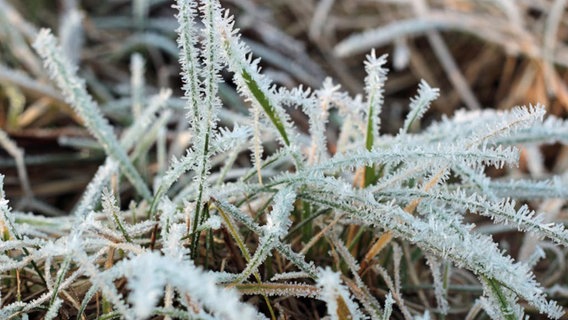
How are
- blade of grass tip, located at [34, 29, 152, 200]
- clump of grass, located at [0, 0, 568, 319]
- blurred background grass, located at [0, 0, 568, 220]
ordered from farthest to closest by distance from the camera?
blurred background grass, located at [0, 0, 568, 220]
blade of grass tip, located at [34, 29, 152, 200]
clump of grass, located at [0, 0, 568, 319]

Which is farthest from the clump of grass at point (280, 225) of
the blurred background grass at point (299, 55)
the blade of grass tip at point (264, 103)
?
the blurred background grass at point (299, 55)

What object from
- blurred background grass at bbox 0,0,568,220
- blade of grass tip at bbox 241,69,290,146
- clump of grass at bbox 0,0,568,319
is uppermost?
blurred background grass at bbox 0,0,568,220

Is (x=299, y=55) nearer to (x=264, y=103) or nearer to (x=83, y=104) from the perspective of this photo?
(x=83, y=104)

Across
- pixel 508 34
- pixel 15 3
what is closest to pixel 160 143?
pixel 15 3

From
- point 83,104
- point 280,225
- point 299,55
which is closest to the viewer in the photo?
point 280,225

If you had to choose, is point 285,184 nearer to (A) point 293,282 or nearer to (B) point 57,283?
(A) point 293,282

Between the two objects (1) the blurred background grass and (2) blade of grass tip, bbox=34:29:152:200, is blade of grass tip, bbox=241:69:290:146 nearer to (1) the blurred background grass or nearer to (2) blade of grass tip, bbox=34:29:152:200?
(2) blade of grass tip, bbox=34:29:152:200

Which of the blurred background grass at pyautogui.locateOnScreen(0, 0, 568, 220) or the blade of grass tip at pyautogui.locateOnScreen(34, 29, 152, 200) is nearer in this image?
the blade of grass tip at pyautogui.locateOnScreen(34, 29, 152, 200)

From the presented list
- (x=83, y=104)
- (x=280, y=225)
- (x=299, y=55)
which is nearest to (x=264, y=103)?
(x=280, y=225)

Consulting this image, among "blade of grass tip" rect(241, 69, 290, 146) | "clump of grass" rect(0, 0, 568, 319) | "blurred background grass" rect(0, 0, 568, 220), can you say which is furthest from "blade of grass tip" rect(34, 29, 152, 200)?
Result: "blurred background grass" rect(0, 0, 568, 220)

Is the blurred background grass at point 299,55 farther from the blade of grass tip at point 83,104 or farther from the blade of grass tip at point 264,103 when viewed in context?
the blade of grass tip at point 264,103

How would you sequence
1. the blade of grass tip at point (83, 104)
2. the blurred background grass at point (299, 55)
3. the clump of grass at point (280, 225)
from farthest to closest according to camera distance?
the blurred background grass at point (299, 55), the blade of grass tip at point (83, 104), the clump of grass at point (280, 225)
